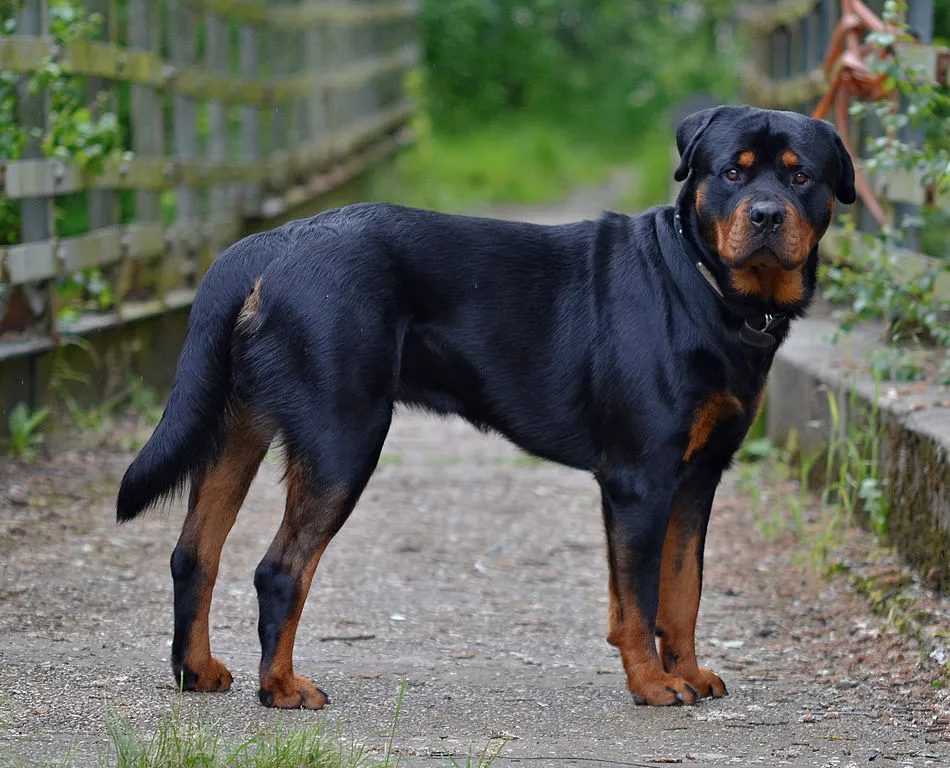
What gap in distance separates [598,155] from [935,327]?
682 inches

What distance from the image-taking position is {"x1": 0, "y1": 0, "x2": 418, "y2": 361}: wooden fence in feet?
17.9

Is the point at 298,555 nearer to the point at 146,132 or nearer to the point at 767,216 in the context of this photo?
the point at 767,216

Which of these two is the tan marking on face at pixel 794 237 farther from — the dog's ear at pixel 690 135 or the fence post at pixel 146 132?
the fence post at pixel 146 132

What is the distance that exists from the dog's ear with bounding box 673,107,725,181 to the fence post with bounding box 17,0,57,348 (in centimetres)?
300

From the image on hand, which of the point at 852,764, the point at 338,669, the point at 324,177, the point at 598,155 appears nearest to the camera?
the point at 852,764

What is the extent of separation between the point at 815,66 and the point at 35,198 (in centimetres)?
476

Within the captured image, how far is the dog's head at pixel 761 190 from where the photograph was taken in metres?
3.29

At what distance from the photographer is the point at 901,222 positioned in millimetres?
5512

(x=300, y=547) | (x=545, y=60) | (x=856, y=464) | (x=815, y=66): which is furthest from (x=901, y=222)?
(x=545, y=60)

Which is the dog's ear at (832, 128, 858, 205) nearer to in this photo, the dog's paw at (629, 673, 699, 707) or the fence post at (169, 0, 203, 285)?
the dog's paw at (629, 673, 699, 707)

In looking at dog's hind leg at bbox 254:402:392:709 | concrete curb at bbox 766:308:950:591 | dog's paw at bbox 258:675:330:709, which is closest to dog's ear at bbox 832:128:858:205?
concrete curb at bbox 766:308:950:591

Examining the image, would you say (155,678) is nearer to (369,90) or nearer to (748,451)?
(748,451)

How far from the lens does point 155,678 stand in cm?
338

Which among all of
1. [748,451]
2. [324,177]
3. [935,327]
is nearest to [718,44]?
[324,177]
